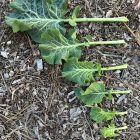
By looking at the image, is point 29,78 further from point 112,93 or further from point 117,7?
point 117,7

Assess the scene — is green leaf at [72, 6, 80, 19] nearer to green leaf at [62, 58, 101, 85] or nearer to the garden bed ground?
the garden bed ground

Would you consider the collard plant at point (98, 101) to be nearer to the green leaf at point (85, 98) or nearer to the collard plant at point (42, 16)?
the green leaf at point (85, 98)

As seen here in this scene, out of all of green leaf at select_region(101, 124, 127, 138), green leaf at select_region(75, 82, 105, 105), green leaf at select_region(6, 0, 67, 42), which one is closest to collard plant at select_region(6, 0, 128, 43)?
green leaf at select_region(6, 0, 67, 42)

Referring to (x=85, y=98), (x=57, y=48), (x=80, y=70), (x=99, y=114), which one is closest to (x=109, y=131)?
(x=99, y=114)

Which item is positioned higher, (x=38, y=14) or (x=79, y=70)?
(x=38, y=14)

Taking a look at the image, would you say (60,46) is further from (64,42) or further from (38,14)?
(38,14)

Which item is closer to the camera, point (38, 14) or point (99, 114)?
point (99, 114)

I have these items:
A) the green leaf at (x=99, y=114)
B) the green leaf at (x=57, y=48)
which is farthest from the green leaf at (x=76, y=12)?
the green leaf at (x=99, y=114)

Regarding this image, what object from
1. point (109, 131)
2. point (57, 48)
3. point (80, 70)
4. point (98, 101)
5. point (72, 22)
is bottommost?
point (109, 131)
